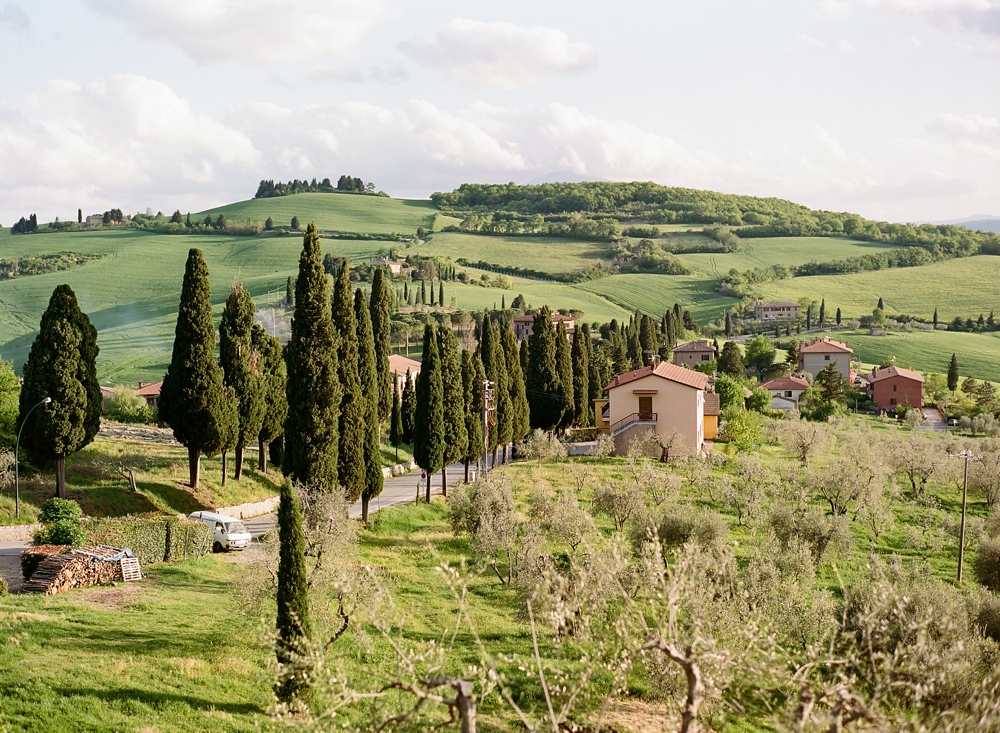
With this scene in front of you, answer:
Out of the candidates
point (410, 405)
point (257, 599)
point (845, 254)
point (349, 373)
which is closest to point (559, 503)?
point (349, 373)

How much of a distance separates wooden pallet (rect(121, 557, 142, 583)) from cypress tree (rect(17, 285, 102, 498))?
945 cm

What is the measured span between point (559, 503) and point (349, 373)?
30.4ft

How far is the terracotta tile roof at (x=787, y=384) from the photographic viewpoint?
9288 cm

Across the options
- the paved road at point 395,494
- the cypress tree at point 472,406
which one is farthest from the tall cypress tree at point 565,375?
the cypress tree at point 472,406

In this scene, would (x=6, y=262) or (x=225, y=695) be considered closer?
(x=225, y=695)

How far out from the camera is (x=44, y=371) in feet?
108

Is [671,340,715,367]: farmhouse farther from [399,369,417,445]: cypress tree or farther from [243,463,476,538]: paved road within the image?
[243,463,476,538]: paved road

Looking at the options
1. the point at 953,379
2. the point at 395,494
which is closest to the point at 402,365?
the point at 395,494

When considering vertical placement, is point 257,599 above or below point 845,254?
below

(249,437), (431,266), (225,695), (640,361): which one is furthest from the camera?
(431,266)

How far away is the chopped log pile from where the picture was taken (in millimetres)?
22922

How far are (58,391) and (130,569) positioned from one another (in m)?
10.8

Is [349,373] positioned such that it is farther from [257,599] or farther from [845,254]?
[845,254]

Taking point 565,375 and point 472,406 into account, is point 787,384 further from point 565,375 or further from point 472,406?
point 472,406
